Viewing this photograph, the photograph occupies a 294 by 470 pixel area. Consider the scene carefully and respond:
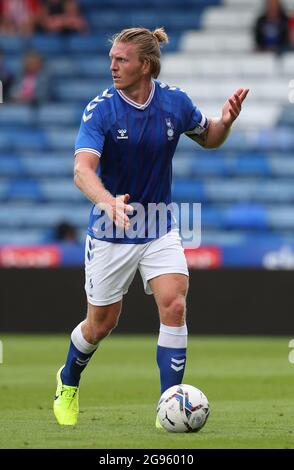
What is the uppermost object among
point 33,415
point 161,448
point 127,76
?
point 127,76

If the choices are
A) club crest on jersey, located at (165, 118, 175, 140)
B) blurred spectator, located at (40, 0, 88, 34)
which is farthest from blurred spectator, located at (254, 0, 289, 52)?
club crest on jersey, located at (165, 118, 175, 140)

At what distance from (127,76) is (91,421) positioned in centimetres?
216

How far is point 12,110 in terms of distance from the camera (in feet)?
69.5

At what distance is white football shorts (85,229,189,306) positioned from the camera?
766 centimetres

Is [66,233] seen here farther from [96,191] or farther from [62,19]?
[96,191]

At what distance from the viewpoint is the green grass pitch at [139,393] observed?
6.94 meters

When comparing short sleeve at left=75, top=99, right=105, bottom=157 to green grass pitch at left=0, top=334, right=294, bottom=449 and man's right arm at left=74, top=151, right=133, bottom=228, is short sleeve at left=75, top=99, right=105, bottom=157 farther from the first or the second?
green grass pitch at left=0, top=334, right=294, bottom=449

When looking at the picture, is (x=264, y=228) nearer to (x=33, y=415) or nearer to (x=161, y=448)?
(x=33, y=415)

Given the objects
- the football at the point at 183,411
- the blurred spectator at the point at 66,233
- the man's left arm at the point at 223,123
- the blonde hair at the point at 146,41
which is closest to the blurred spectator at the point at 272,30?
the blurred spectator at the point at 66,233

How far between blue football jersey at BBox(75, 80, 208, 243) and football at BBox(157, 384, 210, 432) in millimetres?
1018

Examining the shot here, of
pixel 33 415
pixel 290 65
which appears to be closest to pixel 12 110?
pixel 290 65

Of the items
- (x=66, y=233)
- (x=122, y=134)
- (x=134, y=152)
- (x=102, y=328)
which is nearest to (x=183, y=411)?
(x=102, y=328)

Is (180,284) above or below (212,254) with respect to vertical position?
above
